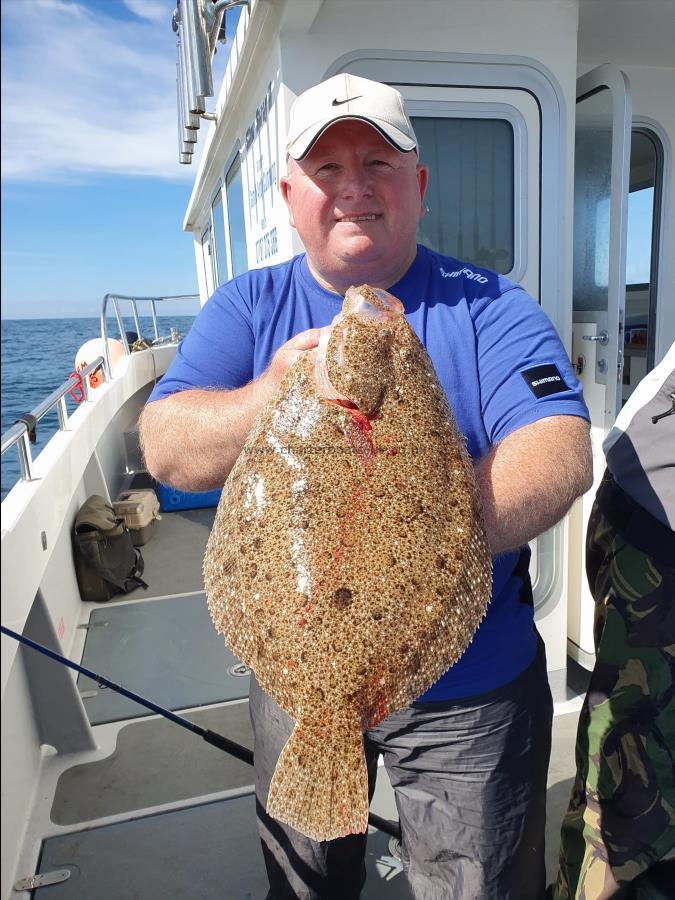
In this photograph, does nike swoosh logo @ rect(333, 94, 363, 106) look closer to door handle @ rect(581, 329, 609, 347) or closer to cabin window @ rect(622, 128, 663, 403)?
door handle @ rect(581, 329, 609, 347)

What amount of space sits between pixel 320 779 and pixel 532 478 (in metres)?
0.81

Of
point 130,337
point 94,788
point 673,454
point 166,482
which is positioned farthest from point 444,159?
point 130,337

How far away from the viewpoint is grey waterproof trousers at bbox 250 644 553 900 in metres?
1.96

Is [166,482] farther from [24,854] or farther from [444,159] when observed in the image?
[444,159]

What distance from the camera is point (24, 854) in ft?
9.50

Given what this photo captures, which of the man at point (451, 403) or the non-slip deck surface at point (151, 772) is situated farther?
the non-slip deck surface at point (151, 772)

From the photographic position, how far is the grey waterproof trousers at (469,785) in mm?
1964

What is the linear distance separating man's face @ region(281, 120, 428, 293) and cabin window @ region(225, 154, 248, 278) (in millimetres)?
3886

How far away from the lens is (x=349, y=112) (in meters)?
1.77

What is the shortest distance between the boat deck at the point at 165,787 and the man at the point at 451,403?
2.80 feet

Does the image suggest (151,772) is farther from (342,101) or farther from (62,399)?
(342,101)

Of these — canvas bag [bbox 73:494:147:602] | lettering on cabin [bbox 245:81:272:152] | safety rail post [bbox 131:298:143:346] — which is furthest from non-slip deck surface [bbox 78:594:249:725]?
safety rail post [bbox 131:298:143:346]

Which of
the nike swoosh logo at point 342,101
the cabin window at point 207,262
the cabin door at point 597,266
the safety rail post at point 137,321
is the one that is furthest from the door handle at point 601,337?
the cabin window at point 207,262

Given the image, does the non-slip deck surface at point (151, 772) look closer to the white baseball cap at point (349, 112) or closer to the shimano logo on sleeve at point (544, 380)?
the shimano logo on sleeve at point (544, 380)
